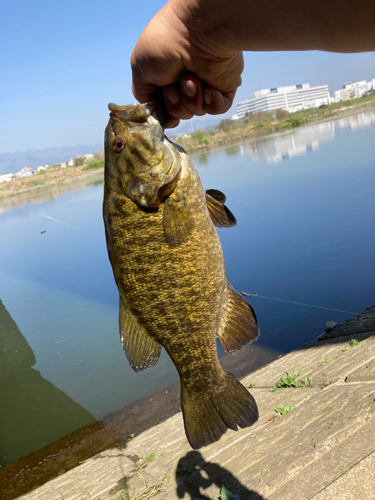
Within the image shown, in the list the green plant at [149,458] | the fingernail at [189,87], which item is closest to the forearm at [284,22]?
the fingernail at [189,87]

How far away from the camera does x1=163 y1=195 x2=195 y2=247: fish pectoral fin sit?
1.81 meters

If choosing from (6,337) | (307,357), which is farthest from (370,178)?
(6,337)

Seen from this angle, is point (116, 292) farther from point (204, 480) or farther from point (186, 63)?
point (186, 63)

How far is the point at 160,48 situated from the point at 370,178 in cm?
1713

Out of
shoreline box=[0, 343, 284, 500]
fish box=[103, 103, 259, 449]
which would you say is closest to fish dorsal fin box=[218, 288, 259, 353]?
fish box=[103, 103, 259, 449]

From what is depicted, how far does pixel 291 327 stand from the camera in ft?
28.0

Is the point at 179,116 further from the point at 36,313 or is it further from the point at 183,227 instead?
the point at 36,313

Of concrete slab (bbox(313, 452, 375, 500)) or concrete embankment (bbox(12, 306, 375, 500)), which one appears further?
concrete embankment (bbox(12, 306, 375, 500))

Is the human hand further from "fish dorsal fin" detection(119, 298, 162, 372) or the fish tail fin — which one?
the fish tail fin

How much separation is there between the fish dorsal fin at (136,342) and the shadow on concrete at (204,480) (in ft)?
6.65

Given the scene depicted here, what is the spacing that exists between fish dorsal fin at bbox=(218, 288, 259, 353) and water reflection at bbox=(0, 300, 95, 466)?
659 cm

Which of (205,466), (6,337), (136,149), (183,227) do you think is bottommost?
(6,337)

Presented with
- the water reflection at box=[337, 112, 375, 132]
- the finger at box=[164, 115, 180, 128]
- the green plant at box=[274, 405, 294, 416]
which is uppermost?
the finger at box=[164, 115, 180, 128]

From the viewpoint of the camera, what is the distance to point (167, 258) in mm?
1840
